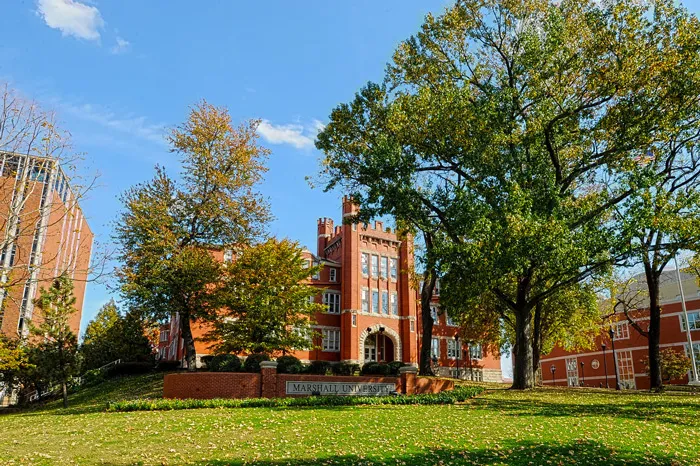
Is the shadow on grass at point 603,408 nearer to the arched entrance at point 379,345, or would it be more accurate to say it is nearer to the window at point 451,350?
the arched entrance at point 379,345

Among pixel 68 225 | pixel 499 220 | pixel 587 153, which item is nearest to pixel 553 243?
pixel 499 220

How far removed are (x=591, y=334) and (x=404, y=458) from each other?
4099 cm

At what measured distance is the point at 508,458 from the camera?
375 inches

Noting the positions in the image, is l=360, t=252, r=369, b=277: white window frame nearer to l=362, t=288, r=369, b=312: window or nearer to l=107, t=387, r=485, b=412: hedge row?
l=362, t=288, r=369, b=312: window

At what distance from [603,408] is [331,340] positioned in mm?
33859

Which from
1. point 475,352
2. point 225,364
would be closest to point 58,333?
point 225,364

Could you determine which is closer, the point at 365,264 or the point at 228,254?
the point at 228,254

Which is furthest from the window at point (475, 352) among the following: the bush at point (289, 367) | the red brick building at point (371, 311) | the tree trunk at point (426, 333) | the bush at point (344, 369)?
the bush at point (289, 367)

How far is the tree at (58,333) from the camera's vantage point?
71.8ft

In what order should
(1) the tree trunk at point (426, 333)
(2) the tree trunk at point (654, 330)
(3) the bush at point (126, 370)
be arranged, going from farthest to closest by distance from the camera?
(3) the bush at point (126, 370) → (1) the tree trunk at point (426, 333) → (2) the tree trunk at point (654, 330)

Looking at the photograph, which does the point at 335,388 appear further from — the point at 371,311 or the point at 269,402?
the point at 371,311

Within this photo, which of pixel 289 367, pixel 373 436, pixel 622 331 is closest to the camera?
pixel 373 436

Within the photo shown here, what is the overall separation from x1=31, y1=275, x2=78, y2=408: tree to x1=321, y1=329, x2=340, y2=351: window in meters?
27.4

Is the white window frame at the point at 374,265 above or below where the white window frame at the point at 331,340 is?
above
